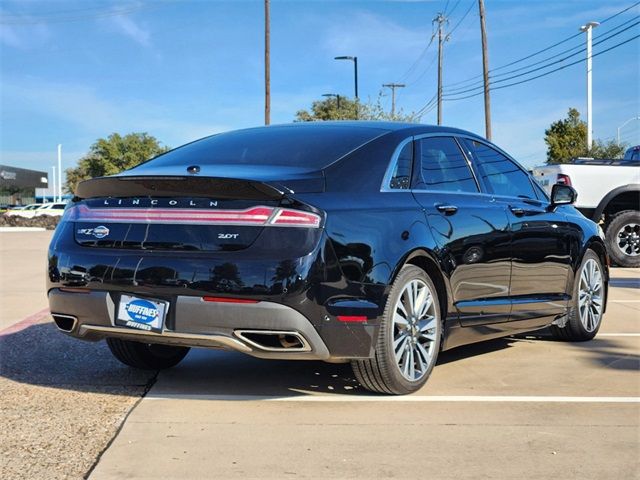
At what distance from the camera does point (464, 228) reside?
4.83 metres

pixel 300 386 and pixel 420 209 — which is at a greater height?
pixel 420 209

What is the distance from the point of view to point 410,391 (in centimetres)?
448

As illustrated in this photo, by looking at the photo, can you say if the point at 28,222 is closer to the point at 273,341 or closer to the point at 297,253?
the point at 273,341

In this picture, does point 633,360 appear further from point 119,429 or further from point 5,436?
point 5,436

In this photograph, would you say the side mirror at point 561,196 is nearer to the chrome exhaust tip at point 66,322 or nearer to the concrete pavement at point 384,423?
the concrete pavement at point 384,423

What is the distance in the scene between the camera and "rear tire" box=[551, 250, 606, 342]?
624 cm

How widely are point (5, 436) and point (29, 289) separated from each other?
644 centimetres

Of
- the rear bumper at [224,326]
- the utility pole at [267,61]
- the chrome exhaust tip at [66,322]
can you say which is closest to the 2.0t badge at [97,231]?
the rear bumper at [224,326]

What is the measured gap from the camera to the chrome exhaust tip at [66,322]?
4.27 m

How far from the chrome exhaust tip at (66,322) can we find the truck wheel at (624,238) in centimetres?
1061

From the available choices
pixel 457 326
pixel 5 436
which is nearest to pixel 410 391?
pixel 457 326

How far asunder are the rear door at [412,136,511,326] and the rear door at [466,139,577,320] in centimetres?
16

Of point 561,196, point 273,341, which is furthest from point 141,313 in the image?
point 561,196

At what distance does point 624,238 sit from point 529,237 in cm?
838
